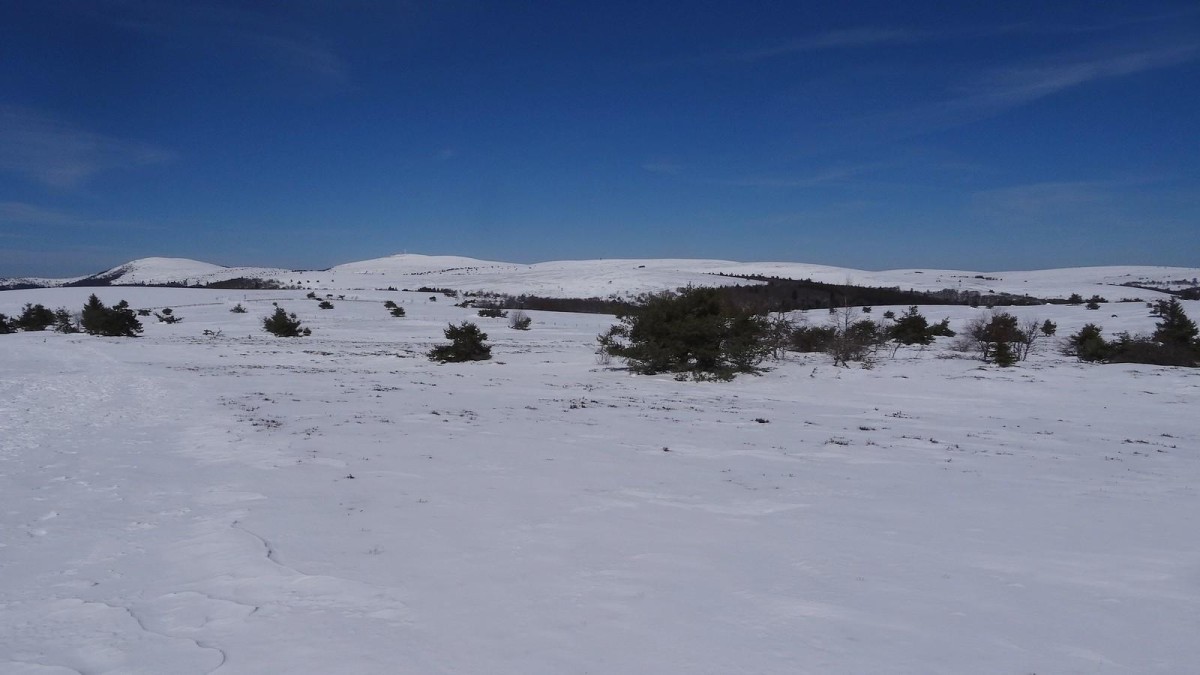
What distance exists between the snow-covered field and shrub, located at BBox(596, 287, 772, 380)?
25.5 feet

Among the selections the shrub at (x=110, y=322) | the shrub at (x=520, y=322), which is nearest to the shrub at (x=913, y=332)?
the shrub at (x=520, y=322)

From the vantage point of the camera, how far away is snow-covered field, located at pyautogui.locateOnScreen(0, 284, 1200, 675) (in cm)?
400

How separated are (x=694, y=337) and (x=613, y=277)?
330ft

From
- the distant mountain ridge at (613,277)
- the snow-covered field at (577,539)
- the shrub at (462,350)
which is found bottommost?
the snow-covered field at (577,539)

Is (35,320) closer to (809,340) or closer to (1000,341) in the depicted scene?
(809,340)

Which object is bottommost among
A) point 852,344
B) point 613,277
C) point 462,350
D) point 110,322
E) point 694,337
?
point 462,350

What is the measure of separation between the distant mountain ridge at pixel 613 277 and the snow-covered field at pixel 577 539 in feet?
229

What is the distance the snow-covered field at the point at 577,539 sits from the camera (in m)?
4.00

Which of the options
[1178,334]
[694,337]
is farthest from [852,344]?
[1178,334]

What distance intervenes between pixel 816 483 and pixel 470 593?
17.3 feet

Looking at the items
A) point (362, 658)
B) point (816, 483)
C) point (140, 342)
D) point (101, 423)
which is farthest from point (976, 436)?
point (140, 342)

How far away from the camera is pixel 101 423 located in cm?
1119

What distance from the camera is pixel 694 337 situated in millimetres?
22781

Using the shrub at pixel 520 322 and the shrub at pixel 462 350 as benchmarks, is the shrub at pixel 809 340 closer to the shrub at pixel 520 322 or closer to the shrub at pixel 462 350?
the shrub at pixel 462 350
